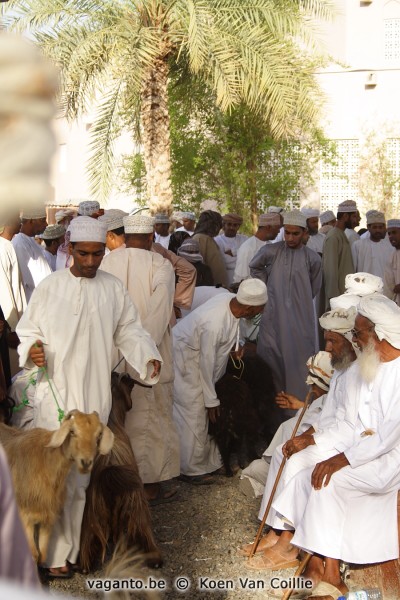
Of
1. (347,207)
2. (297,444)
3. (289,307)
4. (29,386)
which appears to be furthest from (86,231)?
(347,207)

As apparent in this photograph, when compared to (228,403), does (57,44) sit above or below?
above

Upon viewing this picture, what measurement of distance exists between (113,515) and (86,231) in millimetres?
1624

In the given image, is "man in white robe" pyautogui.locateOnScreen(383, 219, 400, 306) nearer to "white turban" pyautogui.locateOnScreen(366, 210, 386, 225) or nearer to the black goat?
"white turban" pyautogui.locateOnScreen(366, 210, 386, 225)

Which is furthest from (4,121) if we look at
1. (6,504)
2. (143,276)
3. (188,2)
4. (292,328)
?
(188,2)

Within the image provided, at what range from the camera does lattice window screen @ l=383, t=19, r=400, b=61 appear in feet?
79.8

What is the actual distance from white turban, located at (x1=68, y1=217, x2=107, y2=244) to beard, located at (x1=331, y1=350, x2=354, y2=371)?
1.66 metres

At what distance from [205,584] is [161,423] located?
1.67m

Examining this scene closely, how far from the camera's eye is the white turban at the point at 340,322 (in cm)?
582

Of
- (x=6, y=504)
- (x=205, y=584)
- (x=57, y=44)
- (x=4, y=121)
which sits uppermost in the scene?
(x=57, y=44)

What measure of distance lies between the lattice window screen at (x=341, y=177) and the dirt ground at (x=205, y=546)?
664 inches

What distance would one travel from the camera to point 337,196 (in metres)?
23.5

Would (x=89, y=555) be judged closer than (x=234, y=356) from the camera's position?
Yes

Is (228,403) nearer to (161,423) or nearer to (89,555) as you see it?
(161,423)

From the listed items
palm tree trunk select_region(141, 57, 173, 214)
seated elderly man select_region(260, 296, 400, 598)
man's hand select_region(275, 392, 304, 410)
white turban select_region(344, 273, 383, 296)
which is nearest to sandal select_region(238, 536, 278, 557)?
seated elderly man select_region(260, 296, 400, 598)
